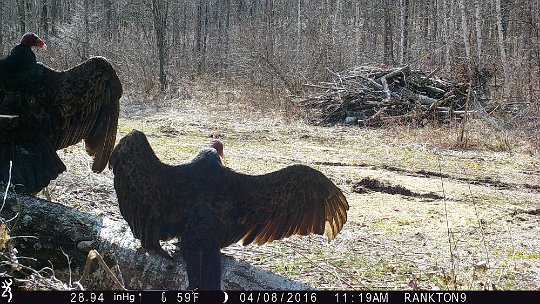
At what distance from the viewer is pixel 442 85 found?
39.0 ft

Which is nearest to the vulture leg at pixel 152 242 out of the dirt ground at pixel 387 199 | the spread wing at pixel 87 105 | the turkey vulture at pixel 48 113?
the dirt ground at pixel 387 199

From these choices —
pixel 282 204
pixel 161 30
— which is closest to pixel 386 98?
pixel 161 30

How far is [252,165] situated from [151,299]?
4.88 m

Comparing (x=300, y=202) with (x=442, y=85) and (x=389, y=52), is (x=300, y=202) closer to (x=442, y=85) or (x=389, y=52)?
(x=442, y=85)

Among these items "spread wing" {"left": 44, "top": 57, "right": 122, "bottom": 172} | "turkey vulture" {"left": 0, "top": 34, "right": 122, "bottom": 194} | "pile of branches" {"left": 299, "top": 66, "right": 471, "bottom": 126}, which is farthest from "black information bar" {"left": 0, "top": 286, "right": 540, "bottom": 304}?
"pile of branches" {"left": 299, "top": 66, "right": 471, "bottom": 126}

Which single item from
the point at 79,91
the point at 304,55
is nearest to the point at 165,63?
the point at 304,55

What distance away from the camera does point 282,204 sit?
3414 millimetres

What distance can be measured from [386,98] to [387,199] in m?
5.71

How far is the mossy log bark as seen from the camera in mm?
2945

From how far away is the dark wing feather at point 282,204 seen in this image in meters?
3.35

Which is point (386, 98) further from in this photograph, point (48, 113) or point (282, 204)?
point (282, 204)

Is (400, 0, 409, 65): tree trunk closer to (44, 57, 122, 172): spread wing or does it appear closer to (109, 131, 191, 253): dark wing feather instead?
(44, 57, 122, 172): spread wing

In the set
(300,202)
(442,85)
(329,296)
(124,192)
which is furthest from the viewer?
(442,85)

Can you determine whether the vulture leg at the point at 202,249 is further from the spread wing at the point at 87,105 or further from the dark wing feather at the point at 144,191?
the spread wing at the point at 87,105
